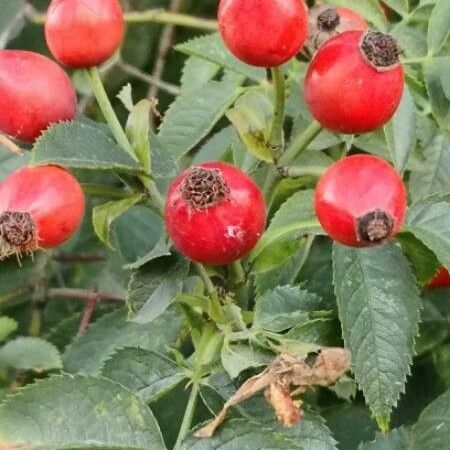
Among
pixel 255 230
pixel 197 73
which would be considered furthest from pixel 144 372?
pixel 197 73

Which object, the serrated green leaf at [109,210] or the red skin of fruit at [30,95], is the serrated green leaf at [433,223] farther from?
the red skin of fruit at [30,95]

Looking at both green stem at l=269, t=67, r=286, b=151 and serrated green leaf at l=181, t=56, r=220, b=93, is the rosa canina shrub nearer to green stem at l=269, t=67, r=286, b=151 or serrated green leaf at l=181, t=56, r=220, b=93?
green stem at l=269, t=67, r=286, b=151

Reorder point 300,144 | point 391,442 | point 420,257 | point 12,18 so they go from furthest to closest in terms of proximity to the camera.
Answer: point 12,18 < point 391,442 < point 420,257 < point 300,144

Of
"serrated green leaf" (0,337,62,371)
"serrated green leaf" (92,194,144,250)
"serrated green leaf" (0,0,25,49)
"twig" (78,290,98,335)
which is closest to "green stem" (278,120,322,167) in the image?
"serrated green leaf" (92,194,144,250)

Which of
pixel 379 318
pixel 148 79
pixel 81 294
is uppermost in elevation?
pixel 379 318

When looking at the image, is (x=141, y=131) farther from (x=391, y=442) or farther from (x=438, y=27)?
(x=391, y=442)

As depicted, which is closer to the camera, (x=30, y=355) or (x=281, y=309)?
(x=281, y=309)

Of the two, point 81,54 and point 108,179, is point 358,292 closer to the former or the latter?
point 81,54
